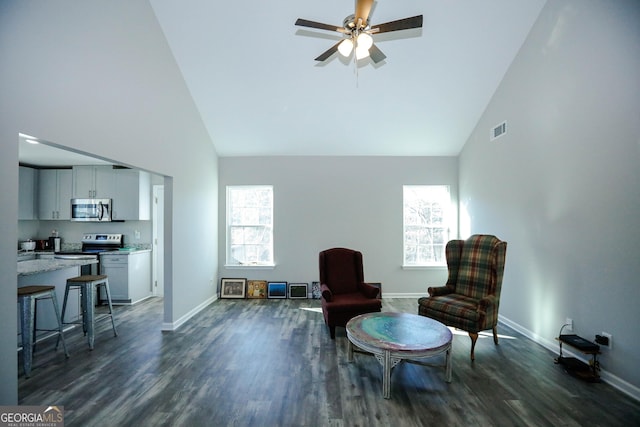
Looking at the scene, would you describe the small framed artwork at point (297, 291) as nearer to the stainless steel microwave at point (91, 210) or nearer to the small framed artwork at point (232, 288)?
the small framed artwork at point (232, 288)

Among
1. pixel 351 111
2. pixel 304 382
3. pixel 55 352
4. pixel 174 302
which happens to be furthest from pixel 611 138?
pixel 55 352

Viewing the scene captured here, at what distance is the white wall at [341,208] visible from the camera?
543 cm

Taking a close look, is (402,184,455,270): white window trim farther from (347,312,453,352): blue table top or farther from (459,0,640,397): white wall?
(347,312,453,352): blue table top

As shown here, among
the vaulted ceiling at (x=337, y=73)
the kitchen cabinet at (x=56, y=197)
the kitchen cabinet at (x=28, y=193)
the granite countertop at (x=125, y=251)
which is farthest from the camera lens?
the kitchen cabinet at (x=56, y=197)

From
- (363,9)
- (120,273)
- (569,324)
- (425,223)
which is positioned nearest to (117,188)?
(120,273)

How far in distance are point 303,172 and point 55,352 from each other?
4.11 meters

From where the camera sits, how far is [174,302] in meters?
3.89

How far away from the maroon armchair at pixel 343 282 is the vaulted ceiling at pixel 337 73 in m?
2.11

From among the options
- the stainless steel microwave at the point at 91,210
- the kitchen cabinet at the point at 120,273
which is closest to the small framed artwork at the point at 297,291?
the kitchen cabinet at the point at 120,273

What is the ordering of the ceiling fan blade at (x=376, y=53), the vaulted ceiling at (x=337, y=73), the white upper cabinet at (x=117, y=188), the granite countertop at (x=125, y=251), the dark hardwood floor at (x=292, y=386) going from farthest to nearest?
the white upper cabinet at (x=117, y=188), the granite countertop at (x=125, y=251), the vaulted ceiling at (x=337, y=73), the ceiling fan blade at (x=376, y=53), the dark hardwood floor at (x=292, y=386)

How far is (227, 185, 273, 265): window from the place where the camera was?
5551 mm

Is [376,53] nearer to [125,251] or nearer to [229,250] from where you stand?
[229,250]

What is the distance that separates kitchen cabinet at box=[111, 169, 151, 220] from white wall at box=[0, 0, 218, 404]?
4.51 feet

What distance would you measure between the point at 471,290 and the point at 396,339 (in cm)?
162
